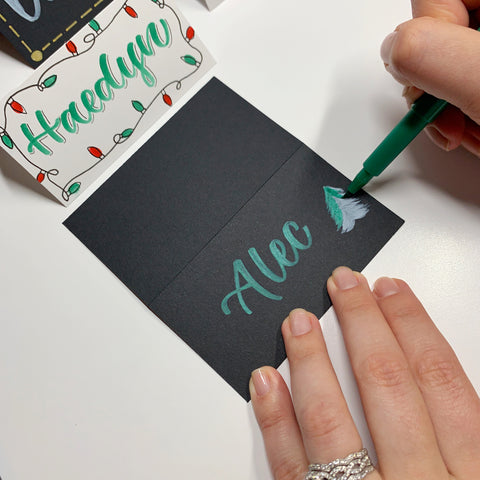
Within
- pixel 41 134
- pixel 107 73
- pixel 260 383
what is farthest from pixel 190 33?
pixel 260 383

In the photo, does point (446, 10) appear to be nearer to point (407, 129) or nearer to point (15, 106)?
point (407, 129)

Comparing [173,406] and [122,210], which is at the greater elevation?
[122,210]

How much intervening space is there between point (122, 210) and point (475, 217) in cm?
50

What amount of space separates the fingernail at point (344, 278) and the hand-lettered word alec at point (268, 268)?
0.18 feet

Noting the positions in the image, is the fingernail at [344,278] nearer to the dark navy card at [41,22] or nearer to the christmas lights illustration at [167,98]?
the christmas lights illustration at [167,98]

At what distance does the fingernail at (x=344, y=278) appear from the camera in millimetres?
629

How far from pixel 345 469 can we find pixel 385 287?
23cm

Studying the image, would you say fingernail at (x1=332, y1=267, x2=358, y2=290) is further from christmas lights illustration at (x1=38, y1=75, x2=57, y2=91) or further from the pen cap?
christmas lights illustration at (x1=38, y1=75, x2=57, y2=91)

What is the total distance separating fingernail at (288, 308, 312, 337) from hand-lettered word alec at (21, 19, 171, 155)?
391 millimetres

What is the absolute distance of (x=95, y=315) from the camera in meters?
0.65

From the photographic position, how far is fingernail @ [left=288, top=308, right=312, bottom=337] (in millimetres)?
614

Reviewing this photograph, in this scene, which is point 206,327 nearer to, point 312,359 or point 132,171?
point 312,359

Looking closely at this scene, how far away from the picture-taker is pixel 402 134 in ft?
2.00

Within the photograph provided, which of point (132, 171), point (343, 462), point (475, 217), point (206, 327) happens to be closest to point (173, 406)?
point (206, 327)
